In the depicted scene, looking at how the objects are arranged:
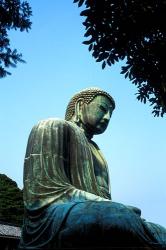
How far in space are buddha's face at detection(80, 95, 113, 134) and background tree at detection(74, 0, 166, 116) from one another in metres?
1.14

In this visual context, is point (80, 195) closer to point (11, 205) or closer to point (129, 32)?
point (129, 32)

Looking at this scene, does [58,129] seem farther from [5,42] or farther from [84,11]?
[5,42]

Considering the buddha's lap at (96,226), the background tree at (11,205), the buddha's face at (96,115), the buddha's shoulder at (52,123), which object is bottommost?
the background tree at (11,205)

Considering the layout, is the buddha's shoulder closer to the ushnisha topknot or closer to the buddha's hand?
the ushnisha topknot

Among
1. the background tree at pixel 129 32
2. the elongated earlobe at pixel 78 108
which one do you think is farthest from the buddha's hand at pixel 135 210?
the background tree at pixel 129 32

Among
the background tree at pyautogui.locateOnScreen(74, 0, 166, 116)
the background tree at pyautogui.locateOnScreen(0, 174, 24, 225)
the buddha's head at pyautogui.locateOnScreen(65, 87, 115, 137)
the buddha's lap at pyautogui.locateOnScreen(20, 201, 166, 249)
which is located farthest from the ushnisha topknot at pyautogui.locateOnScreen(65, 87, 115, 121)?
the background tree at pyautogui.locateOnScreen(0, 174, 24, 225)

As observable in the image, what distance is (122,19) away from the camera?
605 centimetres

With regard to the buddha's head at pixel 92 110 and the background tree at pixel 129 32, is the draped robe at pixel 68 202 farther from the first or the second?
the background tree at pixel 129 32

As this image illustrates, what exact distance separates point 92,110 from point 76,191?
116 centimetres

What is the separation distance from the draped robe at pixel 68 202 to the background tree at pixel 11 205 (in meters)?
24.8

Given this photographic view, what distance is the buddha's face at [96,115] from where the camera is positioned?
16.7 feet

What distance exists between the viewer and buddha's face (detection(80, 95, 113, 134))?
16.7 feet

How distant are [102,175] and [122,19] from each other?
2171mm

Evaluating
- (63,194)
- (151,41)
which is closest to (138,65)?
(151,41)
